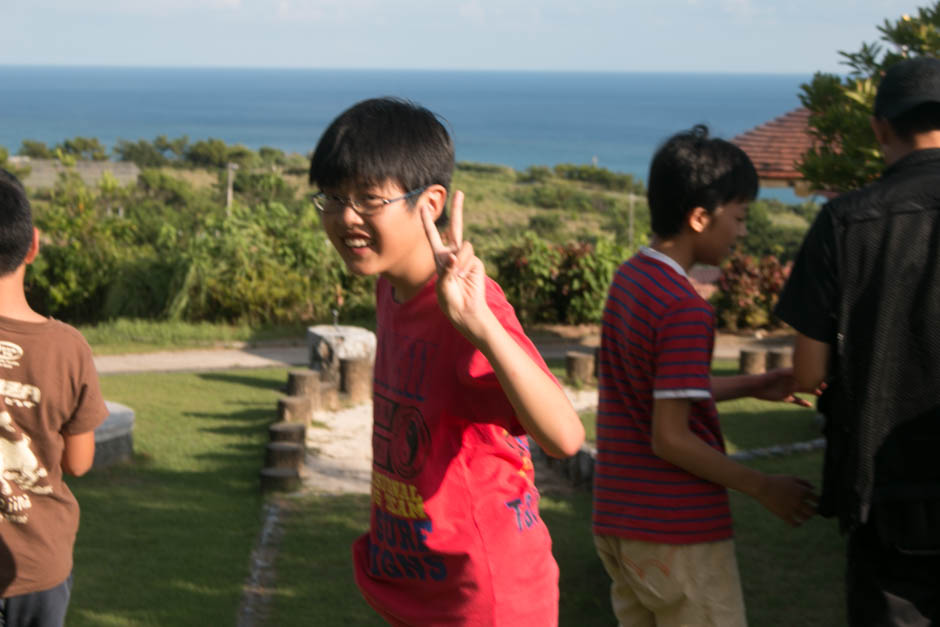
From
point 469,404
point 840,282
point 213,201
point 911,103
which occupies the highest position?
point 911,103

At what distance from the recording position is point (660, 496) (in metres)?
2.80

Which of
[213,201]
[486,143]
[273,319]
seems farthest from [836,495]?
[486,143]

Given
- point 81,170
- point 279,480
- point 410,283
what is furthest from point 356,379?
point 81,170

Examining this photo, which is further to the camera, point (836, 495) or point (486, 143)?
point (486, 143)

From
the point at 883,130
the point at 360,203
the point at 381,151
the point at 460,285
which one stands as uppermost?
the point at 883,130

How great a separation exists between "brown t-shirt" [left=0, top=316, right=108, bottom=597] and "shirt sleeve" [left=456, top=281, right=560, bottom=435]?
3.93ft

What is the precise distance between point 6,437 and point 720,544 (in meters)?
1.88

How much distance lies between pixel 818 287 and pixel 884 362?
24 centimetres

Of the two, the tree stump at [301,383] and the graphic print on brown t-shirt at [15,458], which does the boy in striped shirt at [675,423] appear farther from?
the tree stump at [301,383]

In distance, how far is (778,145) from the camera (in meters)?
16.1

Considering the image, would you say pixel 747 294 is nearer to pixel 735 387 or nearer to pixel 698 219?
pixel 735 387

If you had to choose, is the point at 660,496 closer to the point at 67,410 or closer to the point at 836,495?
the point at 836,495

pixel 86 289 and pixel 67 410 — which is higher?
pixel 67 410

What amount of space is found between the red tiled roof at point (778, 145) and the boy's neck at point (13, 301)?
1192cm
